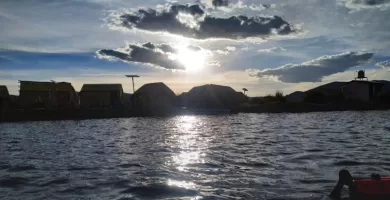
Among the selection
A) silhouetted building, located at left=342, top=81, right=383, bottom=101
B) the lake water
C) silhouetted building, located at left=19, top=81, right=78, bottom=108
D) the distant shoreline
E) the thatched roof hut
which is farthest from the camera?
silhouetted building, located at left=342, top=81, right=383, bottom=101

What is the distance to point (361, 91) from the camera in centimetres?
7494

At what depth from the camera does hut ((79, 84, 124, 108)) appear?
213 feet

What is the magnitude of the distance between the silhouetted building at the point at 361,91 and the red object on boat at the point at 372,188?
7072cm

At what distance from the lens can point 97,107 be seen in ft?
206

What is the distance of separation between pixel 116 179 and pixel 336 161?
843 centimetres

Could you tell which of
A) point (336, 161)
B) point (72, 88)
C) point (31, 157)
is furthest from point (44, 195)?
point (72, 88)

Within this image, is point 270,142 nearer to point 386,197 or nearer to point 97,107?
point 386,197

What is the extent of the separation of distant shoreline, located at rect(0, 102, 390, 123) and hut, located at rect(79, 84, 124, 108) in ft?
18.4

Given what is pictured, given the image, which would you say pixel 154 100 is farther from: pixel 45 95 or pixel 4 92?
pixel 4 92

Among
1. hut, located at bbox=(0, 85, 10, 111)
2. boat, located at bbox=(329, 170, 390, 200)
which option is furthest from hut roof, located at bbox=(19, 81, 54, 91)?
boat, located at bbox=(329, 170, 390, 200)

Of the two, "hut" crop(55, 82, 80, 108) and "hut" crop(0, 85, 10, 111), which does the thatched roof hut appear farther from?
"hut" crop(55, 82, 80, 108)

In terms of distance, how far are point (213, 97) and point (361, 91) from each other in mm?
38214

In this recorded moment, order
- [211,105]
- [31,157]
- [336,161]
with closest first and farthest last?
1. [336,161]
2. [31,157]
3. [211,105]

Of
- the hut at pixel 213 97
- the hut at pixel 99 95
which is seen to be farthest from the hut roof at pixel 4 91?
the hut at pixel 213 97
